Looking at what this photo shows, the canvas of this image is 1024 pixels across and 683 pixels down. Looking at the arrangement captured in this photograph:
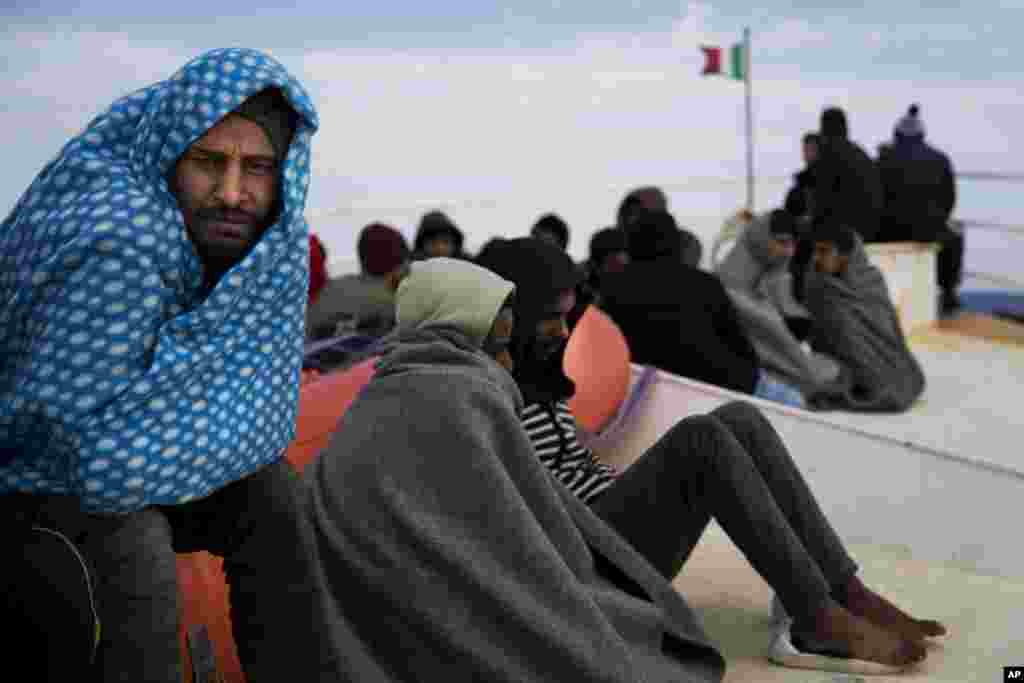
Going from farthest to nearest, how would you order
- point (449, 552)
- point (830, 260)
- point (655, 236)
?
point (830, 260)
point (655, 236)
point (449, 552)

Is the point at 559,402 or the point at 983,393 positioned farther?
the point at 983,393

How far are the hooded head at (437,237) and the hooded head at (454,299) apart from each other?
2.62 meters

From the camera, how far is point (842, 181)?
7172 millimetres

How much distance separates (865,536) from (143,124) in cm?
221

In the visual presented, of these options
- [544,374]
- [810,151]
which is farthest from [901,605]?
[810,151]

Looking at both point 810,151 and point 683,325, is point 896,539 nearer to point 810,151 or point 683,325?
point 683,325

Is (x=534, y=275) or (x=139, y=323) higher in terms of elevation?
(x=139, y=323)

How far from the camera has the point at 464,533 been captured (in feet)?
5.94

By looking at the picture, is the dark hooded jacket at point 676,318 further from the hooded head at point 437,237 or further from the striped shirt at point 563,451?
the striped shirt at point 563,451


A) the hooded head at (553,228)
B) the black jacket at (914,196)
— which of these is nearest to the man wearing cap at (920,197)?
the black jacket at (914,196)

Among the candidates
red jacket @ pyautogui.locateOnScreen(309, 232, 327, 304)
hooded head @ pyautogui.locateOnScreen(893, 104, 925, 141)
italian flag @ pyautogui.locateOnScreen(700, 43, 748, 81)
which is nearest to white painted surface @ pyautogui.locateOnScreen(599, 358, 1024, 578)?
red jacket @ pyautogui.locateOnScreen(309, 232, 327, 304)

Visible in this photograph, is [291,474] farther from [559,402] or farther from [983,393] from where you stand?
[983,393]

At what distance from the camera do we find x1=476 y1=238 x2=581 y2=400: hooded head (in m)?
2.30

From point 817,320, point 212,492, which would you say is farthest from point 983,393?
point 212,492
